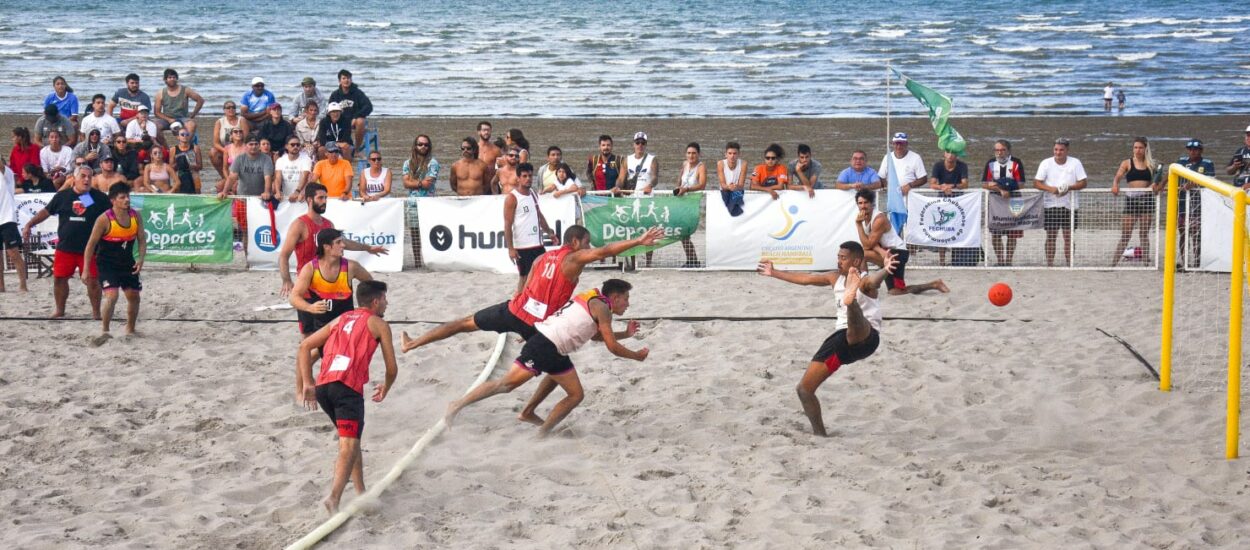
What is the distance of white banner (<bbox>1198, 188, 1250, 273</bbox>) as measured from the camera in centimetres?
1462

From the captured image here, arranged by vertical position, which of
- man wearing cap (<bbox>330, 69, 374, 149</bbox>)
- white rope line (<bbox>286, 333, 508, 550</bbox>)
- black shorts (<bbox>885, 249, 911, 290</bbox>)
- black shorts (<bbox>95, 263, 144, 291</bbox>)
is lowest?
white rope line (<bbox>286, 333, 508, 550</bbox>)

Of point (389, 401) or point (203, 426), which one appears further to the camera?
point (389, 401)

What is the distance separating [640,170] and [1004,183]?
417 cm

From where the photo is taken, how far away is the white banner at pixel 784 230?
49.4ft

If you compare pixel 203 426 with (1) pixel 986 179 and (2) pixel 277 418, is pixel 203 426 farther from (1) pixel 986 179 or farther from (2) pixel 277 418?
(1) pixel 986 179

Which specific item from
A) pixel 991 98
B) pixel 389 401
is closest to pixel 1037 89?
pixel 991 98

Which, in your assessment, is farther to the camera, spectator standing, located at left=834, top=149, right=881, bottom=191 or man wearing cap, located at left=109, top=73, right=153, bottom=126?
man wearing cap, located at left=109, top=73, right=153, bottom=126

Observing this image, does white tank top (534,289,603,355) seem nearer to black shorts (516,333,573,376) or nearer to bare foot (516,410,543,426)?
black shorts (516,333,573,376)

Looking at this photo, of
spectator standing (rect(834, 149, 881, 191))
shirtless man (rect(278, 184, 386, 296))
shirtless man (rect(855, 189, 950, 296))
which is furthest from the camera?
spectator standing (rect(834, 149, 881, 191))

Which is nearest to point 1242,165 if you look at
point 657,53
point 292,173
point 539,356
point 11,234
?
point 539,356

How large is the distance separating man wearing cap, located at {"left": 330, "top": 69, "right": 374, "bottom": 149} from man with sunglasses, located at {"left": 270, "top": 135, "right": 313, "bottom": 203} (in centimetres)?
175

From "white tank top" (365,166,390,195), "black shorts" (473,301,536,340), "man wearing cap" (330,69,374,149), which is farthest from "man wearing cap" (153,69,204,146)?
"black shorts" (473,301,536,340)

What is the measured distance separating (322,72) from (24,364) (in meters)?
32.9

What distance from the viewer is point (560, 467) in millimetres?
8461
